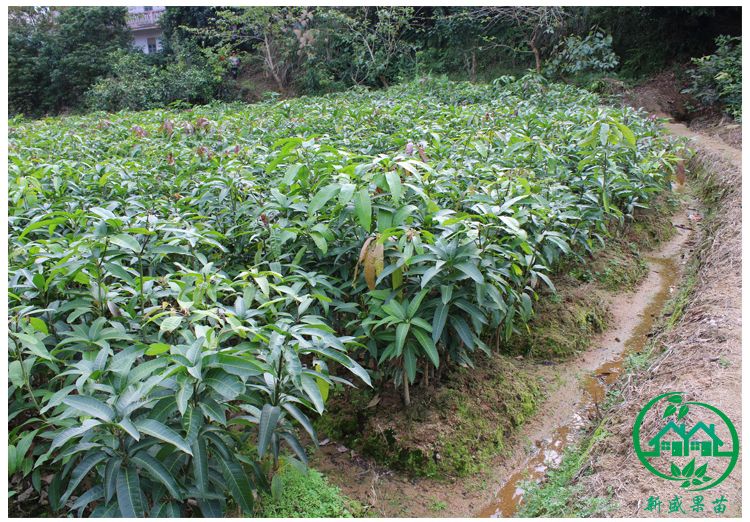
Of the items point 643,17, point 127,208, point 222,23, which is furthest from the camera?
point 222,23

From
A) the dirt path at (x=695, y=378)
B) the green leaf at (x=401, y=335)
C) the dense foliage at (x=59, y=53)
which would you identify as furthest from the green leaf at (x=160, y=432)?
the dense foliage at (x=59, y=53)

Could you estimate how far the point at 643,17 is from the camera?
37.3 ft

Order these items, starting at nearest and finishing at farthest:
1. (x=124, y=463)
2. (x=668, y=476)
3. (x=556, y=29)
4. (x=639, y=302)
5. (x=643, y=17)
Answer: (x=124, y=463)
(x=668, y=476)
(x=639, y=302)
(x=643, y=17)
(x=556, y=29)

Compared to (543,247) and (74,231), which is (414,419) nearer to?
(543,247)

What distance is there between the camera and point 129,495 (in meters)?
1.36

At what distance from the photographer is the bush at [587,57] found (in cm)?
1040

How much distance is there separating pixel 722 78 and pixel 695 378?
785 cm

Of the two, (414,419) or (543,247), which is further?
(543,247)

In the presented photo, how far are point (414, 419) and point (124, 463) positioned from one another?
1.20m

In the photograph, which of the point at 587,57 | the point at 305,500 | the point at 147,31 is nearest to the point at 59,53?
the point at 147,31

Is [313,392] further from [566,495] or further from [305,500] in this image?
[566,495]

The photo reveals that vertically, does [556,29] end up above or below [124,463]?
above

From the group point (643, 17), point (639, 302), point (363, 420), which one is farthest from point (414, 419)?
point (643, 17)

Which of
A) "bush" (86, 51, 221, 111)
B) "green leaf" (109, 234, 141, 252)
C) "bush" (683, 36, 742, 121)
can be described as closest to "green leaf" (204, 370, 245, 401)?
"green leaf" (109, 234, 141, 252)
